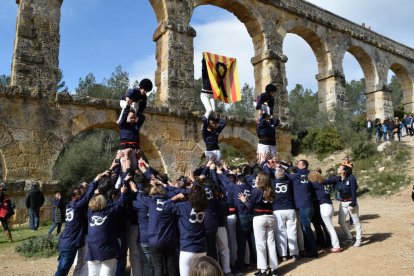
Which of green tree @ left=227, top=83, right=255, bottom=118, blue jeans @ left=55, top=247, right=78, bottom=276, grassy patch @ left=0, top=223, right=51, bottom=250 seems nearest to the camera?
blue jeans @ left=55, top=247, right=78, bottom=276

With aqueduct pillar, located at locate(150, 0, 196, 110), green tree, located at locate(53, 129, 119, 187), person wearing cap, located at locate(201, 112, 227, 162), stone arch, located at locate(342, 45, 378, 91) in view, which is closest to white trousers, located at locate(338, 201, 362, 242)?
person wearing cap, located at locate(201, 112, 227, 162)

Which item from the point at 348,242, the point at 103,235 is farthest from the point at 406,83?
the point at 103,235

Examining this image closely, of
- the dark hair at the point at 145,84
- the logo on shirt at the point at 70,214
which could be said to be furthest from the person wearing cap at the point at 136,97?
the logo on shirt at the point at 70,214

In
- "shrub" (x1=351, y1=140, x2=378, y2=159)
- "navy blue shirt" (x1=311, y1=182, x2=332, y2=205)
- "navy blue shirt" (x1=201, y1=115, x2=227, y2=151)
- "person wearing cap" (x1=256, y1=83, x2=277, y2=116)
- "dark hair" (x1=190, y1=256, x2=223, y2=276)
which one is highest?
"person wearing cap" (x1=256, y1=83, x2=277, y2=116)

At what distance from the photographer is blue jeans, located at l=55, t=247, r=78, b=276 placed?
492 centimetres

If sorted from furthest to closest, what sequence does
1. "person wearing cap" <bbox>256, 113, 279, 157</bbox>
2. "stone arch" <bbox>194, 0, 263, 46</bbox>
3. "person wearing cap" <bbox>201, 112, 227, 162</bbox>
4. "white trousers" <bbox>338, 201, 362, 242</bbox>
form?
"stone arch" <bbox>194, 0, 263, 46</bbox> → "person wearing cap" <bbox>256, 113, 279, 157</bbox> → "person wearing cap" <bbox>201, 112, 227, 162</bbox> → "white trousers" <bbox>338, 201, 362, 242</bbox>

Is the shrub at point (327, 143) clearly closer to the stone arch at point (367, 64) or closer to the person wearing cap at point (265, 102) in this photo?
the stone arch at point (367, 64)

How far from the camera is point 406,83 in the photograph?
24438 mm

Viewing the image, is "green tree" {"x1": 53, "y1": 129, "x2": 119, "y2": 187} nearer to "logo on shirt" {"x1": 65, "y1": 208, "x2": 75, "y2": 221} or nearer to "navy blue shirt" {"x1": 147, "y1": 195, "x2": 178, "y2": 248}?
"logo on shirt" {"x1": 65, "y1": 208, "x2": 75, "y2": 221}

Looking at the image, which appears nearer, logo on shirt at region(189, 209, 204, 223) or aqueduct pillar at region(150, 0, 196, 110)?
logo on shirt at region(189, 209, 204, 223)

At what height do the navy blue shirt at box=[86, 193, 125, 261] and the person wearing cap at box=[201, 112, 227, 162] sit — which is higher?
the person wearing cap at box=[201, 112, 227, 162]

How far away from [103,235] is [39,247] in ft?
11.8

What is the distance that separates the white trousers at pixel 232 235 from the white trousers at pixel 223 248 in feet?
1.23

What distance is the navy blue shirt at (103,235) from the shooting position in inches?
177
